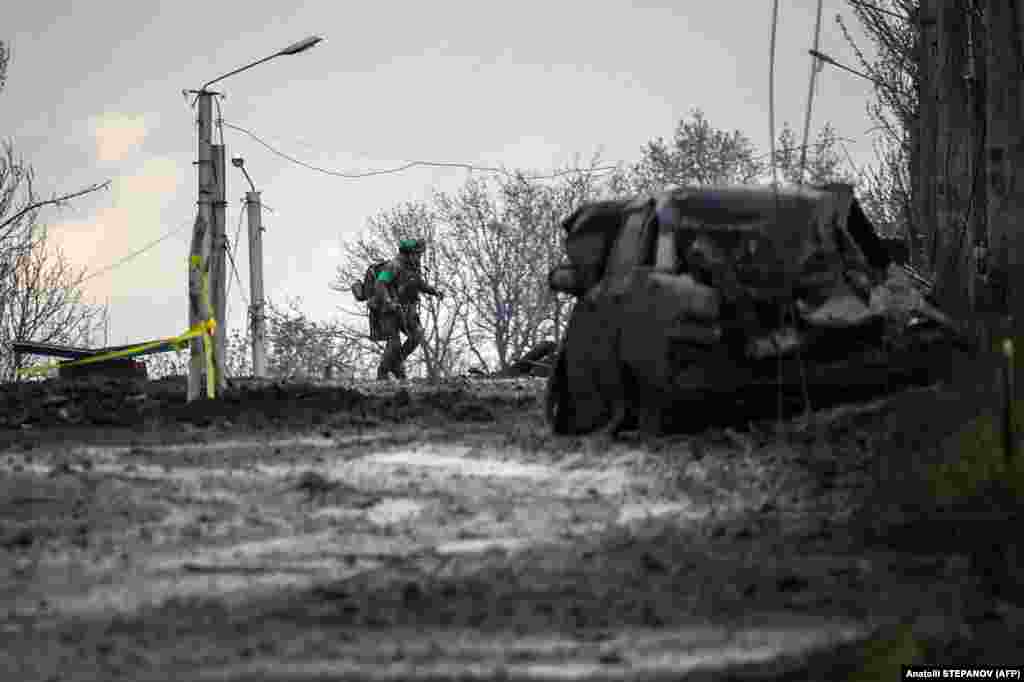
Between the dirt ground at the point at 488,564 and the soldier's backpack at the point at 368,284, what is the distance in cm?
1320

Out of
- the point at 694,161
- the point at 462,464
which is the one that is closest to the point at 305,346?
the point at 694,161

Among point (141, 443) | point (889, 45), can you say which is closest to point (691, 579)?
point (141, 443)

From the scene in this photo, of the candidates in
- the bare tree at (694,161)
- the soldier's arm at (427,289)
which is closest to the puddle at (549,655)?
the soldier's arm at (427,289)

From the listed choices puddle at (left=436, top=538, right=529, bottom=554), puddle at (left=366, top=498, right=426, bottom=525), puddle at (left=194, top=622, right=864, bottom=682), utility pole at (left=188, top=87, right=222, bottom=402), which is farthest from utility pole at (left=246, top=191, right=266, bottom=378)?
puddle at (left=194, top=622, right=864, bottom=682)

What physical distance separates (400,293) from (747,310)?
15.7m

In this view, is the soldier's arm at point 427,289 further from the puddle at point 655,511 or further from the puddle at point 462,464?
the puddle at point 655,511

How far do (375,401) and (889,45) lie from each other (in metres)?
13.4

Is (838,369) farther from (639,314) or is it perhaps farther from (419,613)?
(419,613)

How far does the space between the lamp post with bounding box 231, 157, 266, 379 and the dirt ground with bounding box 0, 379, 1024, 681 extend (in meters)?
27.6

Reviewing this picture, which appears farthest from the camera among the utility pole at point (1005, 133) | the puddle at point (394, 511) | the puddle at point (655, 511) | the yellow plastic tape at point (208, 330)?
the yellow plastic tape at point (208, 330)

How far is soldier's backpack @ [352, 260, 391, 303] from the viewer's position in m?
26.6

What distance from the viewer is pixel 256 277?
1738 inches

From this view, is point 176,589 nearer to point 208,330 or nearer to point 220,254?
point 208,330

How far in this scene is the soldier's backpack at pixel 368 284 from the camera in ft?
87.2
